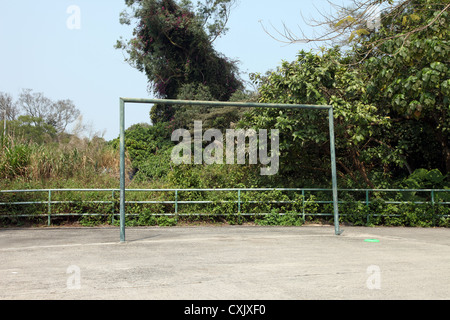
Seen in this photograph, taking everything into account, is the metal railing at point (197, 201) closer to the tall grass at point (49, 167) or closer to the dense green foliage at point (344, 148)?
the dense green foliage at point (344, 148)

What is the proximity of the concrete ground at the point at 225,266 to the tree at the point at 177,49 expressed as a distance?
57.2ft

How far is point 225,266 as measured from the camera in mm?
6719

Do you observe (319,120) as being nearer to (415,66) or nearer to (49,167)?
(415,66)

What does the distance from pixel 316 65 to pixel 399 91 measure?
255cm

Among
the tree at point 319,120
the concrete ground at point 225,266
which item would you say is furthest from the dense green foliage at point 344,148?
the concrete ground at point 225,266

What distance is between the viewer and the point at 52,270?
6.43 meters

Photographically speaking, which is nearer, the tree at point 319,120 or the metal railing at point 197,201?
the tree at point 319,120

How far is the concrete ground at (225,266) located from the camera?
5051 millimetres

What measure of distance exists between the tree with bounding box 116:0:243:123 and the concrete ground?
1744cm

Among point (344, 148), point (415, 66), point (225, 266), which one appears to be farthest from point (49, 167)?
point (415, 66)

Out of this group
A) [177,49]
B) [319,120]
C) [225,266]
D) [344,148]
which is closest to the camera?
[225,266]

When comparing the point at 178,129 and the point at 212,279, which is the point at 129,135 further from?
the point at 212,279

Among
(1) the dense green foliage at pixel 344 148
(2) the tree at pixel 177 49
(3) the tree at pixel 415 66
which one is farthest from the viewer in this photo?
(2) the tree at pixel 177 49

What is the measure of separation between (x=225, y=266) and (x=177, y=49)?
73.7 ft
